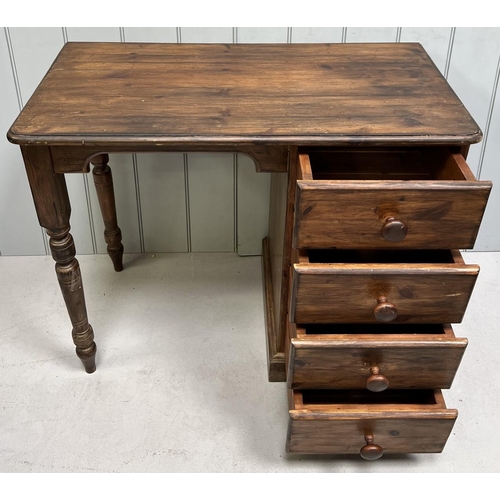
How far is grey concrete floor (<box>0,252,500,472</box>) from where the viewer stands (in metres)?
1.41

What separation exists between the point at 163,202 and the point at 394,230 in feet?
3.13

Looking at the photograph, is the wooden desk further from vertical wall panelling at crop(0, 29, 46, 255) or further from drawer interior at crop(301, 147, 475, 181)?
vertical wall panelling at crop(0, 29, 46, 255)

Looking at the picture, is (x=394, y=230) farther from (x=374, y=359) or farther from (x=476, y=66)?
(x=476, y=66)

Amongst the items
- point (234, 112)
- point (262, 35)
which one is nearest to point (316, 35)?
point (262, 35)

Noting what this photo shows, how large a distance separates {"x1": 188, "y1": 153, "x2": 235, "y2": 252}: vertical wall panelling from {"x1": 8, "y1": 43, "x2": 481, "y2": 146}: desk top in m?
0.40

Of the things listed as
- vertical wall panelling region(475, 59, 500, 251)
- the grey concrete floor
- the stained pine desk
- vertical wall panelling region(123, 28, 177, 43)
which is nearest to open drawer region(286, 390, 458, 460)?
the grey concrete floor

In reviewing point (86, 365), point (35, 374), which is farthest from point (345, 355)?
point (35, 374)

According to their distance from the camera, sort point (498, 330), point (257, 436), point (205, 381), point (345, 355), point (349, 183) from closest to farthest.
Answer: point (349, 183) → point (345, 355) → point (257, 436) → point (205, 381) → point (498, 330)

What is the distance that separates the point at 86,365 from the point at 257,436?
0.48m

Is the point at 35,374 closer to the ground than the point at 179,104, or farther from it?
closer to the ground

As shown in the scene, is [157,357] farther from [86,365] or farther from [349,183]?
[349,183]

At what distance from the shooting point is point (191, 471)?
1.38 m

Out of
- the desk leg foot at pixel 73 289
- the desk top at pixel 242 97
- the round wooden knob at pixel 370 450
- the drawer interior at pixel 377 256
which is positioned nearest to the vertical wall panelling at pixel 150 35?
the desk top at pixel 242 97

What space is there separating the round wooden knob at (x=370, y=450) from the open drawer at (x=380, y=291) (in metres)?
0.26
